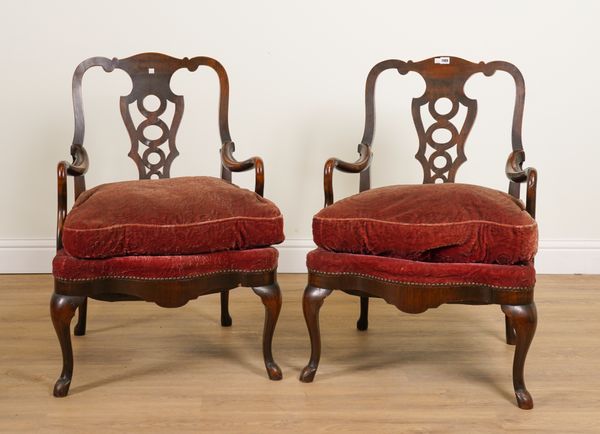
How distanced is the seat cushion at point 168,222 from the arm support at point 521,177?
71 centimetres

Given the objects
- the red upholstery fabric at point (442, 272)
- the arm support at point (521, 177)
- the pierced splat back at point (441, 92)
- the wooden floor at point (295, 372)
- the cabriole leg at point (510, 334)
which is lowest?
the wooden floor at point (295, 372)

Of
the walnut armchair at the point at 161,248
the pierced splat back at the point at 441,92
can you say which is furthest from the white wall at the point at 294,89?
the walnut armchair at the point at 161,248

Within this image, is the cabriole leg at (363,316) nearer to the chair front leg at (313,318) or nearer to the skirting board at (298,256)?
the chair front leg at (313,318)

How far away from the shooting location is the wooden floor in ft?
6.60

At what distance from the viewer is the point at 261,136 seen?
139 inches

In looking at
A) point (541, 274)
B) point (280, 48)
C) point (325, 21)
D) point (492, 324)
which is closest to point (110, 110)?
point (280, 48)

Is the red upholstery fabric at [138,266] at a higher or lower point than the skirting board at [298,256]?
higher

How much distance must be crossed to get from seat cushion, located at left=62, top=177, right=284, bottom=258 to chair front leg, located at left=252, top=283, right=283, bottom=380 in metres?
0.13

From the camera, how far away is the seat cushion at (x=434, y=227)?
204 centimetres

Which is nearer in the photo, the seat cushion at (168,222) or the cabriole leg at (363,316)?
the seat cushion at (168,222)

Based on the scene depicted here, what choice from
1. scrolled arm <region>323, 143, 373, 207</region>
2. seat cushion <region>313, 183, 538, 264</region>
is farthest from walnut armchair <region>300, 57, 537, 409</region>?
scrolled arm <region>323, 143, 373, 207</region>

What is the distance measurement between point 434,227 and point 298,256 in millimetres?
1575

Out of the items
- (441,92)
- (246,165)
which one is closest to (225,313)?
(246,165)

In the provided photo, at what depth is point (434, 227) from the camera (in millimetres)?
2059
